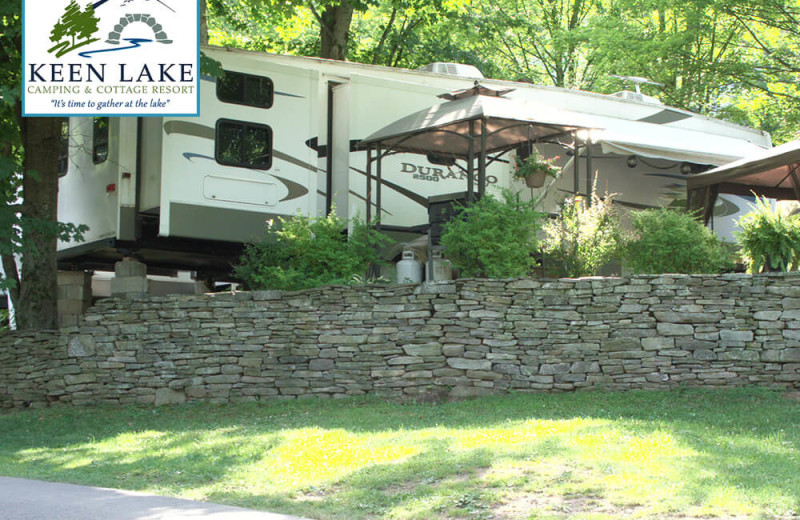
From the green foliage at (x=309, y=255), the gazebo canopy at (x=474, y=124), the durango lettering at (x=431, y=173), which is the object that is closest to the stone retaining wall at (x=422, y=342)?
the green foliage at (x=309, y=255)

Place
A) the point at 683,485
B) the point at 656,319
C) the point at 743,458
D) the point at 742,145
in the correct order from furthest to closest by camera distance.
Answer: the point at 742,145, the point at 656,319, the point at 743,458, the point at 683,485

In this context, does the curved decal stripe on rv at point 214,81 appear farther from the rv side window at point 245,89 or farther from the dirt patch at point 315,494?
the dirt patch at point 315,494

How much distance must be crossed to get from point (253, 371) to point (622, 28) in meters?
15.0

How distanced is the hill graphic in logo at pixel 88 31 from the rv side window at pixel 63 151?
2.59 meters

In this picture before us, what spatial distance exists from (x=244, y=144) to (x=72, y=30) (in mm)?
2606

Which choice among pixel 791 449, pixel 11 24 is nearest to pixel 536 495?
pixel 791 449

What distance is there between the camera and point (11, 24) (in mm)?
11727

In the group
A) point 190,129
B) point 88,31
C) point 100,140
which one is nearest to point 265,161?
point 190,129

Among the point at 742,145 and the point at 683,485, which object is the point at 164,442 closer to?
the point at 683,485

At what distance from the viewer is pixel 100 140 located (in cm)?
1270

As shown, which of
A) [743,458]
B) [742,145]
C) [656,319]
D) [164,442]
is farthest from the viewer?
[742,145]

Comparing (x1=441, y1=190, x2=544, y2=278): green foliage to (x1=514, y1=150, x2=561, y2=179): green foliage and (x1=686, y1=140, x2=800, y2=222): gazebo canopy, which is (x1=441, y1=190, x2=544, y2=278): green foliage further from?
(x1=686, y1=140, x2=800, y2=222): gazebo canopy

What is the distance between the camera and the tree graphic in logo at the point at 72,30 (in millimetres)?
11047

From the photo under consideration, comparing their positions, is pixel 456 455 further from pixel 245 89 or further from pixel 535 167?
pixel 245 89
